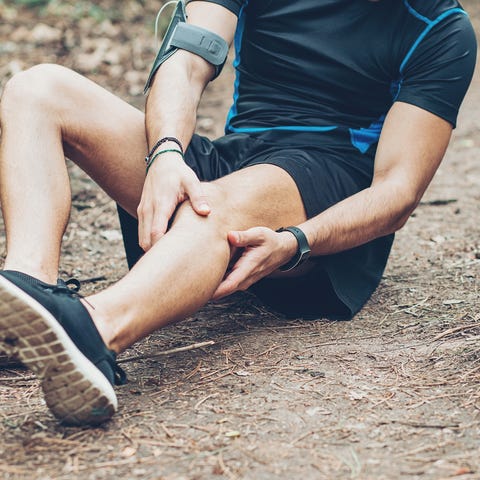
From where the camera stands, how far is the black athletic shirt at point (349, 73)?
2.40m

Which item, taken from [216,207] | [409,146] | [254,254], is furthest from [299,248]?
[409,146]

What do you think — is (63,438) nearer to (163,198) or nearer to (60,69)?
(163,198)

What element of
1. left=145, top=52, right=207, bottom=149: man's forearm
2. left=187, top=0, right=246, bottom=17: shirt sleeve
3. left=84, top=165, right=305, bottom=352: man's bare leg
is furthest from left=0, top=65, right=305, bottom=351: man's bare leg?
left=187, top=0, right=246, bottom=17: shirt sleeve

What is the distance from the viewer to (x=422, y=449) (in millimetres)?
1652

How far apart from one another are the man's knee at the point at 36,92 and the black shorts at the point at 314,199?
0.48m

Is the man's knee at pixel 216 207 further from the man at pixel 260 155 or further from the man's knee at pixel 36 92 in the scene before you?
the man's knee at pixel 36 92

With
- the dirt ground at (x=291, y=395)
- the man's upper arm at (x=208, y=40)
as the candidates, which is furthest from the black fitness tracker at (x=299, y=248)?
the man's upper arm at (x=208, y=40)

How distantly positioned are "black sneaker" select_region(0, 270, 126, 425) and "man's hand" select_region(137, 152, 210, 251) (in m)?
0.42

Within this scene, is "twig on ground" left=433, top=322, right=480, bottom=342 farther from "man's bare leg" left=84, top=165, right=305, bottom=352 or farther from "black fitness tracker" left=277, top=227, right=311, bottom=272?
"man's bare leg" left=84, top=165, right=305, bottom=352

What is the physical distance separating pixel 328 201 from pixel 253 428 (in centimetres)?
92

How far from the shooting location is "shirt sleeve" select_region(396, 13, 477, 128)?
2389 mm

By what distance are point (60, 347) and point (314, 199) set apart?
1.07 m

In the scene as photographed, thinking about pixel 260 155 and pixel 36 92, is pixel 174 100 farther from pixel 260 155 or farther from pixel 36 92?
pixel 36 92

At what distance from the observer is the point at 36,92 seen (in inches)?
91.3
